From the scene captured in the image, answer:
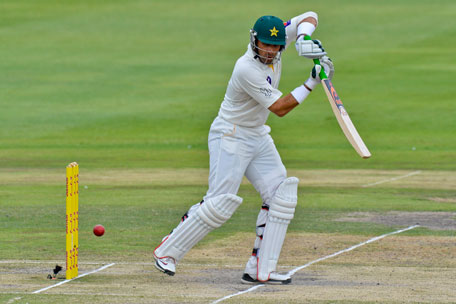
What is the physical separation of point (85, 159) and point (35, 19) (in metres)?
24.6

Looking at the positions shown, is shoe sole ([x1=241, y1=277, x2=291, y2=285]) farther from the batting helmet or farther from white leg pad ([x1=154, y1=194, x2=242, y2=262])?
the batting helmet

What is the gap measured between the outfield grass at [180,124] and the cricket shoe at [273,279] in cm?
20

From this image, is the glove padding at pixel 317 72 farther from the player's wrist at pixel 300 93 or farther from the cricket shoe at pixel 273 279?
the cricket shoe at pixel 273 279

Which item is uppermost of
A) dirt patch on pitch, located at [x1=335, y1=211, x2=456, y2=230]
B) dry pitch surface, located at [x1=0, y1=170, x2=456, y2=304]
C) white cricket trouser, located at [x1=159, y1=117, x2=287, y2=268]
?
white cricket trouser, located at [x1=159, y1=117, x2=287, y2=268]

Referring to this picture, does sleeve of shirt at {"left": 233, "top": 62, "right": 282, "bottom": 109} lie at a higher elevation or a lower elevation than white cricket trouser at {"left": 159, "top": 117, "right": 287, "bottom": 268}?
higher

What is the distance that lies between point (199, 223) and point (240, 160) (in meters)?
0.60

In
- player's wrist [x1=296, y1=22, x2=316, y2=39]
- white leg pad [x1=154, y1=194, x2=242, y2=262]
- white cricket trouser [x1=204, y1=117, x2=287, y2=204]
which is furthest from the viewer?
player's wrist [x1=296, y1=22, x2=316, y2=39]

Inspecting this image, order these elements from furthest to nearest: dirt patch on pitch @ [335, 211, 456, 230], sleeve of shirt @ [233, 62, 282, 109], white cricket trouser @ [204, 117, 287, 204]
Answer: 1. dirt patch on pitch @ [335, 211, 456, 230]
2. white cricket trouser @ [204, 117, 287, 204]
3. sleeve of shirt @ [233, 62, 282, 109]

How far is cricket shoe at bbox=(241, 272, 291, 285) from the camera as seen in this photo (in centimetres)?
849

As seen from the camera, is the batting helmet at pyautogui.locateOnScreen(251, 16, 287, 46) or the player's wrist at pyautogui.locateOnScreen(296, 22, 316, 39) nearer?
the batting helmet at pyautogui.locateOnScreen(251, 16, 287, 46)

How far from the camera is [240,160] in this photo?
8578 millimetres

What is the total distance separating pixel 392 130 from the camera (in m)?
26.6

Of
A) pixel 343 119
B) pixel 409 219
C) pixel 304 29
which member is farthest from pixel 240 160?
pixel 409 219

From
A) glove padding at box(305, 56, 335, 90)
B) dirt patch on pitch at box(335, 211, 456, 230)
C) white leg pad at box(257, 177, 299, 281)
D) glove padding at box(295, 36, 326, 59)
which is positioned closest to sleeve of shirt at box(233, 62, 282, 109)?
glove padding at box(305, 56, 335, 90)
